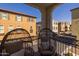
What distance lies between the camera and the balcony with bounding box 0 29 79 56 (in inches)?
98.2

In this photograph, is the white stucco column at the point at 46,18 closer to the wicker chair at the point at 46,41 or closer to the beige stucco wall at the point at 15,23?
the wicker chair at the point at 46,41

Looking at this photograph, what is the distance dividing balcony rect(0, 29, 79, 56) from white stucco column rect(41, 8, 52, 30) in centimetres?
21

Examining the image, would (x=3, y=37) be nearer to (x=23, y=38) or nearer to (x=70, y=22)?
(x=23, y=38)

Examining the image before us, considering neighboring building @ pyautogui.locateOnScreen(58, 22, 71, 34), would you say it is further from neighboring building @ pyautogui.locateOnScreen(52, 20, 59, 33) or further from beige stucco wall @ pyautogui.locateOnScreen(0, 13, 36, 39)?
beige stucco wall @ pyautogui.locateOnScreen(0, 13, 36, 39)

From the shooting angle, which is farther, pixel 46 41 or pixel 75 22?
pixel 46 41

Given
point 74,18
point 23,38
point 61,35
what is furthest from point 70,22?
point 23,38

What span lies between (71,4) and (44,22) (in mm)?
518

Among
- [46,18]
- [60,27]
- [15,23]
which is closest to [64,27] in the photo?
[60,27]

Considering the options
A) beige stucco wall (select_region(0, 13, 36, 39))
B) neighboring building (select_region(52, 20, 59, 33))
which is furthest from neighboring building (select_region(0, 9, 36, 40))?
neighboring building (select_region(52, 20, 59, 33))

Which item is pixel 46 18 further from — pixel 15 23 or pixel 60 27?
pixel 15 23

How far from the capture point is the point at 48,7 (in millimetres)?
2674

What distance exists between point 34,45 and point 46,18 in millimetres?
491

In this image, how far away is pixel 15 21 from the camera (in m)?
2.57

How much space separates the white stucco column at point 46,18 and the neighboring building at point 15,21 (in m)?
0.17
